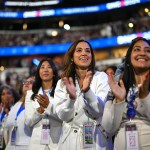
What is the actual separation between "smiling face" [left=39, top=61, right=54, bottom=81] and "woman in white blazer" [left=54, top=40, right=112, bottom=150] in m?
0.83

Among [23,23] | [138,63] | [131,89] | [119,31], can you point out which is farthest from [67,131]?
[23,23]

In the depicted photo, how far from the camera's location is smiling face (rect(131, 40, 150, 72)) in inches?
114

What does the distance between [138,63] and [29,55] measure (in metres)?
25.1

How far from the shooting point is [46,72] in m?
4.13

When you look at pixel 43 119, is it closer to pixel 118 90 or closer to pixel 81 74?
pixel 81 74

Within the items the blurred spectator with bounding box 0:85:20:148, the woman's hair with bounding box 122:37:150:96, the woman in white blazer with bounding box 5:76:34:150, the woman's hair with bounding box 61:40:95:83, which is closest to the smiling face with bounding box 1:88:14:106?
the blurred spectator with bounding box 0:85:20:148

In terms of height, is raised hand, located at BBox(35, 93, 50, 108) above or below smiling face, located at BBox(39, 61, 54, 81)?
below

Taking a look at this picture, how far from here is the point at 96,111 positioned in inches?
115

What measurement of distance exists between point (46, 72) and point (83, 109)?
4.09 ft

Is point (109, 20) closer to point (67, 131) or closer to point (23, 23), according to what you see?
point (23, 23)

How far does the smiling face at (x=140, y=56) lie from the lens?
2.89 metres

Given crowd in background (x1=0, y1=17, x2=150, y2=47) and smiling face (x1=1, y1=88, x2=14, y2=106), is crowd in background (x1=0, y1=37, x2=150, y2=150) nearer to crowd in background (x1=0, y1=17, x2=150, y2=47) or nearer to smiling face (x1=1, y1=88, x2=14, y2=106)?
smiling face (x1=1, y1=88, x2=14, y2=106)

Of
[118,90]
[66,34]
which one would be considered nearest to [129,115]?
[118,90]

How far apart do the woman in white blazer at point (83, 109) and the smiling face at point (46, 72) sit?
32.8 inches
